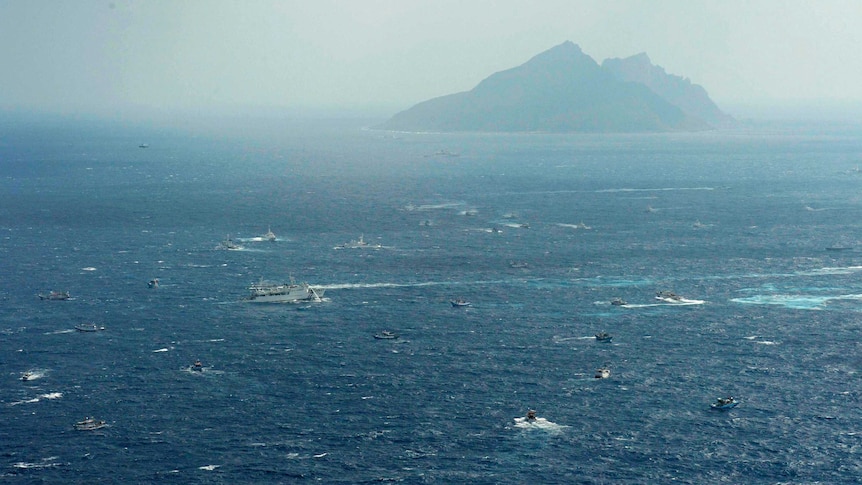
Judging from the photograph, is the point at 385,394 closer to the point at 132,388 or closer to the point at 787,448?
the point at 132,388

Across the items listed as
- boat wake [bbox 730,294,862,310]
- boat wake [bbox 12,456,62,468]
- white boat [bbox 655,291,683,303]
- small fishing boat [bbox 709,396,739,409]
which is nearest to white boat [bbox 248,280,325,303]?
white boat [bbox 655,291,683,303]

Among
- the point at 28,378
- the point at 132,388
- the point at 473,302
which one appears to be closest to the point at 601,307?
the point at 473,302

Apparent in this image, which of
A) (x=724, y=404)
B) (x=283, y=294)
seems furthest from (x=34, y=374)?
(x=724, y=404)

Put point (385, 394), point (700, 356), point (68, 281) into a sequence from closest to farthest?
point (385, 394) < point (700, 356) < point (68, 281)

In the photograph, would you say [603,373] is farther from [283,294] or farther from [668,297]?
[283,294]

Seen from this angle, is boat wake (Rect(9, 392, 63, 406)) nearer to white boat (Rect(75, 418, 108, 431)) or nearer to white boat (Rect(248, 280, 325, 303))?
white boat (Rect(75, 418, 108, 431))

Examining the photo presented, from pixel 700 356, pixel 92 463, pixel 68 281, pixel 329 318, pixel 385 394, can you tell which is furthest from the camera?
pixel 68 281

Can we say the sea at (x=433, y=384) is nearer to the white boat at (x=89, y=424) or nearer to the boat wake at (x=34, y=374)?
the white boat at (x=89, y=424)
